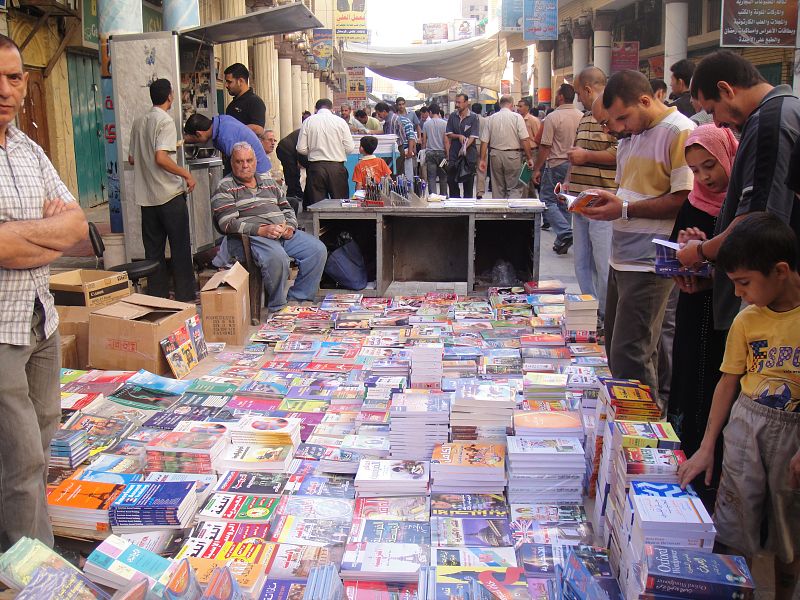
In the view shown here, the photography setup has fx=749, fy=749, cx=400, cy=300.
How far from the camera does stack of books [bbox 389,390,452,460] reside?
3.12 metres

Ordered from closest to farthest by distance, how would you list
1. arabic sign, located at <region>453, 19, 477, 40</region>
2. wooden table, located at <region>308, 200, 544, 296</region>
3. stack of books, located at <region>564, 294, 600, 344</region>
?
stack of books, located at <region>564, 294, 600, 344</region> < wooden table, located at <region>308, 200, 544, 296</region> < arabic sign, located at <region>453, 19, 477, 40</region>

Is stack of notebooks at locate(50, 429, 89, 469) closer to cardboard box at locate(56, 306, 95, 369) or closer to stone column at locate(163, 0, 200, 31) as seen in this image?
cardboard box at locate(56, 306, 95, 369)

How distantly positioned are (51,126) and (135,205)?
15.3 feet

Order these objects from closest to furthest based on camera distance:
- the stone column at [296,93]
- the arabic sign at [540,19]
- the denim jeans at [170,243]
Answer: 1. the denim jeans at [170,243]
2. the arabic sign at [540,19]
3. the stone column at [296,93]

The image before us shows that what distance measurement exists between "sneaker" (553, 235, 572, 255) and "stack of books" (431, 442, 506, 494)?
226 inches

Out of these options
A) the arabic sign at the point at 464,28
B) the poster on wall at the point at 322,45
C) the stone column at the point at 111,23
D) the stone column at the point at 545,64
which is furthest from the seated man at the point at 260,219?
the arabic sign at the point at 464,28

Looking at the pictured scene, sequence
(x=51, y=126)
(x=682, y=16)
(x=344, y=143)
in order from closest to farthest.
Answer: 1. (x=344, y=143)
2. (x=51, y=126)
3. (x=682, y=16)

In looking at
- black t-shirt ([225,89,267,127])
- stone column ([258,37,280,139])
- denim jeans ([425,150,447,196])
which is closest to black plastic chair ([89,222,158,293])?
black t-shirt ([225,89,267,127])

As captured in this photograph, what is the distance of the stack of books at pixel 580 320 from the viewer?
16.3 ft

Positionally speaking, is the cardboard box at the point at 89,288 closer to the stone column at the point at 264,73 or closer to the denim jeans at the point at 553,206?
the denim jeans at the point at 553,206

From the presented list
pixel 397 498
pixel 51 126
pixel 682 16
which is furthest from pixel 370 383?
pixel 682 16

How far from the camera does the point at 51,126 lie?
403 inches

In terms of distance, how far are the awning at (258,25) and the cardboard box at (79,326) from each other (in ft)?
10.9

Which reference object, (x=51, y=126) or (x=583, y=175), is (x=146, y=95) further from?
(x=51, y=126)
